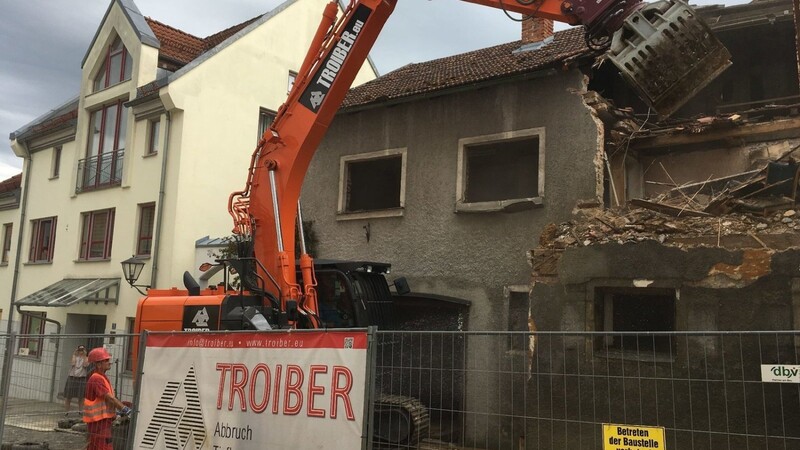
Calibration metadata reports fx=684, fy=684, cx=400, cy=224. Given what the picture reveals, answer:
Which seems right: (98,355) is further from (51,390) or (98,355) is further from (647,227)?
(647,227)

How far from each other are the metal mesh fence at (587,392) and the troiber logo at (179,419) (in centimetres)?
161

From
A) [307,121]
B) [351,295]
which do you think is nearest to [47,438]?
[351,295]

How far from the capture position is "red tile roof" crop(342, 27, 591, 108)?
11391 millimetres

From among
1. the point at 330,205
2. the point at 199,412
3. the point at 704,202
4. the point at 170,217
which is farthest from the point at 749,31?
the point at 170,217

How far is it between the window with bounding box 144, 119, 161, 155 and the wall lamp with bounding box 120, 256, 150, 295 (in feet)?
9.86

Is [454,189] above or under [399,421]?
above

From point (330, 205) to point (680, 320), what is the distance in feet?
23.2

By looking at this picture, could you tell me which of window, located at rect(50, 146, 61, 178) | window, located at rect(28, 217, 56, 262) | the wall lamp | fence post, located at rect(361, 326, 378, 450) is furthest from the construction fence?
window, located at rect(50, 146, 61, 178)

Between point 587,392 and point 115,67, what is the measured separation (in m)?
18.2

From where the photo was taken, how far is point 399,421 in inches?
250

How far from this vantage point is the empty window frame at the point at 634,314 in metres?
9.05

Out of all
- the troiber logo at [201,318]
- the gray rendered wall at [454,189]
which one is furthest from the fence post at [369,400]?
the gray rendered wall at [454,189]

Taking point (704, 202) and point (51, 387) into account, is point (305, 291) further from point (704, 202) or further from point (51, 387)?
point (704, 202)

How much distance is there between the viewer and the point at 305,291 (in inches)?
331
